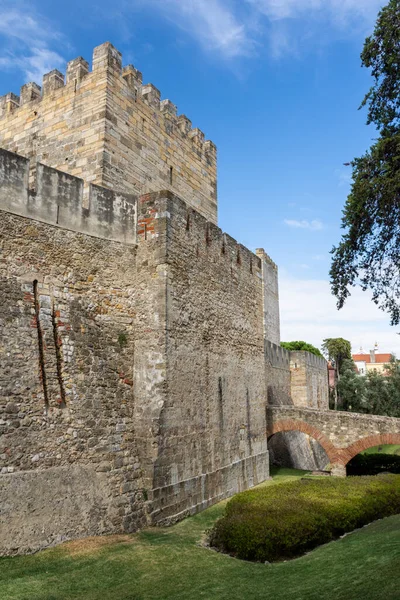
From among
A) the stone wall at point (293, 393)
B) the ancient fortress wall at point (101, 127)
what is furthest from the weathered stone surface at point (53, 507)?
the stone wall at point (293, 393)

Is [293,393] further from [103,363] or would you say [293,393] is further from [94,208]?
[94,208]

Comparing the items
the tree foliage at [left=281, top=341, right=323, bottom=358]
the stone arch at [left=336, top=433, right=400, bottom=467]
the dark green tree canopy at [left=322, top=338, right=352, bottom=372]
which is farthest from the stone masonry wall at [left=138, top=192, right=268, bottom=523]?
the dark green tree canopy at [left=322, top=338, right=352, bottom=372]

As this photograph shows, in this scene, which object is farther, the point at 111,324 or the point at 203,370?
the point at 203,370

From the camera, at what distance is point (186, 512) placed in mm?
9695

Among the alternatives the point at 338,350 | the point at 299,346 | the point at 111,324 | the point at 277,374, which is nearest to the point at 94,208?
the point at 111,324

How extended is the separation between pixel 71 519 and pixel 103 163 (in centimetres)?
719

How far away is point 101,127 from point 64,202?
317 centimetres

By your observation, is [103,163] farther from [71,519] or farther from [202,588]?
[202,588]

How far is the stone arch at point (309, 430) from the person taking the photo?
15.6 m

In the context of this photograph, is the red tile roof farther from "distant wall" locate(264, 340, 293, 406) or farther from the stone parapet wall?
the stone parapet wall

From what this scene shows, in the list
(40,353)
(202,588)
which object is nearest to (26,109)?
(40,353)

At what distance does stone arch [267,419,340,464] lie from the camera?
1565 cm

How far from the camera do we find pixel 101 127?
36.0ft

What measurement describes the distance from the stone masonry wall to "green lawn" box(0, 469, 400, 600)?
1.68 meters
